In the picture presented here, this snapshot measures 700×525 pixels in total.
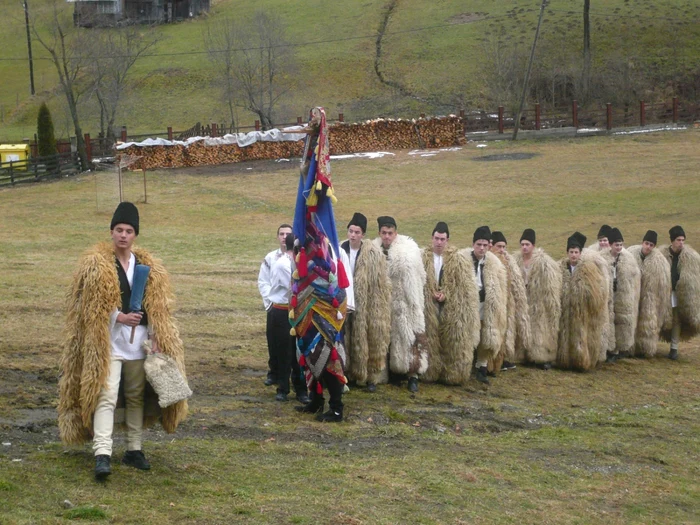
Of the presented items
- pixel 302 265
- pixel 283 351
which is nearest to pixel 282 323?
pixel 283 351

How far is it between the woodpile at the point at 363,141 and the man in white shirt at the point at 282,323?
29.5 metres

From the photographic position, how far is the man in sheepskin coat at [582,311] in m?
12.4

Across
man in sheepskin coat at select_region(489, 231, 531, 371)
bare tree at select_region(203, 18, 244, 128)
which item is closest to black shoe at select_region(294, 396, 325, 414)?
man in sheepskin coat at select_region(489, 231, 531, 371)

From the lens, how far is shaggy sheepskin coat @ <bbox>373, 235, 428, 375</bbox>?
33.3 feet

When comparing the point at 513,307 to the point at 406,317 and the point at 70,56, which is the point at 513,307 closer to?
the point at 406,317

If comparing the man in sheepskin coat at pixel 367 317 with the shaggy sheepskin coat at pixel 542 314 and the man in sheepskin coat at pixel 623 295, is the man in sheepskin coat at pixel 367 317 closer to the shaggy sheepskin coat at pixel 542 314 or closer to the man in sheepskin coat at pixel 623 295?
the shaggy sheepskin coat at pixel 542 314

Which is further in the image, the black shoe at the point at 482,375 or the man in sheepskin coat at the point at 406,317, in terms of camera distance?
the black shoe at the point at 482,375

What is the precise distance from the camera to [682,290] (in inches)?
553

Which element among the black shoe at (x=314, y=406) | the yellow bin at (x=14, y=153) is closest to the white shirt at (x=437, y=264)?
the black shoe at (x=314, y=406)

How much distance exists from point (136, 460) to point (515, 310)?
654 centimetres

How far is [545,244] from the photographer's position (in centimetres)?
2319

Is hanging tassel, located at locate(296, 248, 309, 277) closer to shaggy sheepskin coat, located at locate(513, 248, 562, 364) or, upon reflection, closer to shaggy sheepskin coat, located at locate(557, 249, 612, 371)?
shaggy sheepskin coat, located at locate(513, 248, 562, 364)

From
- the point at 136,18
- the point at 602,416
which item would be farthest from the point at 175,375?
the point at 136,18

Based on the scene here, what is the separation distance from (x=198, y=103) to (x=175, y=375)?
188ft
